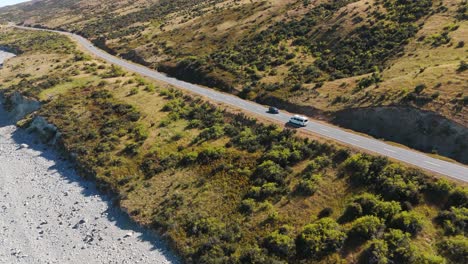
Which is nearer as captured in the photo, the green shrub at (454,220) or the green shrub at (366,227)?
the green shrub at (454,220)

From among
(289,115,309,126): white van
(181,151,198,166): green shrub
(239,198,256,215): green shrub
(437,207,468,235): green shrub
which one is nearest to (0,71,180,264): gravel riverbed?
(239,198,256,215): green shrub

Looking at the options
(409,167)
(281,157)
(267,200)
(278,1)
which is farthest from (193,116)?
(278,1)

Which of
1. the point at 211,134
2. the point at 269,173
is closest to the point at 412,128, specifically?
the point at 269,173

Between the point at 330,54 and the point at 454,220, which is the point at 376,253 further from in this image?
the point at 330,54

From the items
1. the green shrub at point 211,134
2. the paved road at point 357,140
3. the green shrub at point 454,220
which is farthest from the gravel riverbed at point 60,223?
the paved road at point 357,140

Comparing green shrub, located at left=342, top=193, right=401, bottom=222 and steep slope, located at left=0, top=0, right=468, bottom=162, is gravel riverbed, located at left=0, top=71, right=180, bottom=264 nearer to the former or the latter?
green shrub, located at left=342, top=193, right=401, bottom=222

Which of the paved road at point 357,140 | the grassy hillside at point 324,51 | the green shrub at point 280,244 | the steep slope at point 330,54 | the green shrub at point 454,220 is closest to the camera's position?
the green shrub at point 454,220

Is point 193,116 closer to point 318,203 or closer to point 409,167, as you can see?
point 318,203

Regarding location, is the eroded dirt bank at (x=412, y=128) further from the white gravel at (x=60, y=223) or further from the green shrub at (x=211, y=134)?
the white gravel at (x=60, y=223)
